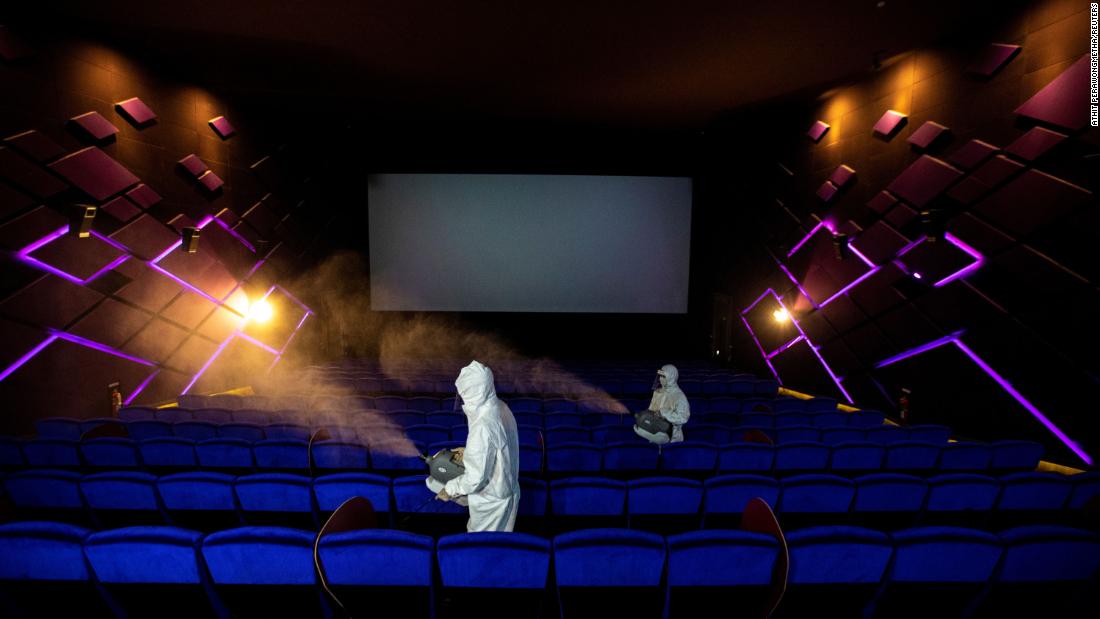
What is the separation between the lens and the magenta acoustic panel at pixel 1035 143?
5.06 meters

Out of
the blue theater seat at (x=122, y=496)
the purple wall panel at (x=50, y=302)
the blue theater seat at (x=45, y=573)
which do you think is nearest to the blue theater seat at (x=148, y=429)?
the blue theater seat at (x=122, y=496)

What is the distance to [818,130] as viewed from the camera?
29.2 ft

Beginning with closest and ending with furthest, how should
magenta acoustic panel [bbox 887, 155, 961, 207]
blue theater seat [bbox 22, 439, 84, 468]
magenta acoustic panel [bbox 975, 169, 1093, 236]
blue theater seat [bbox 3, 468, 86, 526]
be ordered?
blue theater seat [bbox 3, 468, 86, 526] → blue theater seat [bbox 22, 439, 84, 468] → magenta acoustic panel [bbox 975, 169, 1093, 236] → magenta acoustic panel [bbox 887, 155, 961, 207]

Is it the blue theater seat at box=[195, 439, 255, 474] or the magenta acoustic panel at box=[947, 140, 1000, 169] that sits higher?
the magenta acoustic panel at box=[947, 140, 1000, 169]

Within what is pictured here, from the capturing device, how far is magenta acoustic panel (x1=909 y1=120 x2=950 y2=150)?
6.39 metres

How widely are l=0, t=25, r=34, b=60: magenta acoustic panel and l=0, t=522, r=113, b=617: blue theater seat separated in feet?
19.9

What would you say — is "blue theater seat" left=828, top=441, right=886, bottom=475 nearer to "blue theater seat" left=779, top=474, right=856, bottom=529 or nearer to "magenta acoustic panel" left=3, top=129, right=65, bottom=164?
"blue theater seat" left=779, top=474, right=856, bottom=529

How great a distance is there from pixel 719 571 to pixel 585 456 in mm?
2006

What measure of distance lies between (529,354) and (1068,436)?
10.2 meters

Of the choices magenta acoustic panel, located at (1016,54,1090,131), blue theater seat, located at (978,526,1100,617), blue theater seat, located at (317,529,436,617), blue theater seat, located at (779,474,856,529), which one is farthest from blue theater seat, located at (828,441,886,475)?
magenta acoustic panel, located at (1016,54,1090,131)

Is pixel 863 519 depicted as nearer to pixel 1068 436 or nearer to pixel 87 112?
pixel 1068 436

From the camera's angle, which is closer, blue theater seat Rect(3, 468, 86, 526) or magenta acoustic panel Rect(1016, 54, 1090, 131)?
blue theater seat Rect(3, 468, 86, 526)

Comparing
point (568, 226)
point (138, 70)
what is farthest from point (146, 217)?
point (568, 226)

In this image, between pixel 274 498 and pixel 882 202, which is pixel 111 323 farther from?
pixel 882 202
